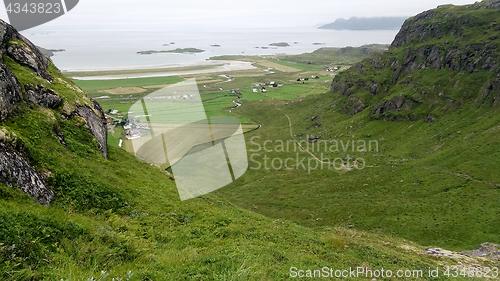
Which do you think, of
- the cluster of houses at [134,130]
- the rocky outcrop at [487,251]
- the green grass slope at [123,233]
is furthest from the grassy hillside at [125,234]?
the cluster of houses at [134,130]

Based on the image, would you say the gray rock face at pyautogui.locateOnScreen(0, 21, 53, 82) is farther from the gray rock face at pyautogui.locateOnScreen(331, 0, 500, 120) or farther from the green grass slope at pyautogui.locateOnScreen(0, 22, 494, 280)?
the gray rock face at pyautogui.locateOnScreen(331, 0, 500, 120)

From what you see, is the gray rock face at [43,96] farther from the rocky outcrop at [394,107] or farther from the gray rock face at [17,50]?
the rocky outcrop at [394,107]

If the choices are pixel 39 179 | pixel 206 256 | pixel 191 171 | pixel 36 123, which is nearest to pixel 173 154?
pixel 191 171

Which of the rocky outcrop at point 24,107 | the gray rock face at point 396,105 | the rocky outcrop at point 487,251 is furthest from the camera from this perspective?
the gray rock face at point 396,105

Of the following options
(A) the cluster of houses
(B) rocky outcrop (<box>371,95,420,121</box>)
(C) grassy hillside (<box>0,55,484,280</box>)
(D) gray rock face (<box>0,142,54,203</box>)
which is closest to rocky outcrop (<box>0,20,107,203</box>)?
→ (D) gray rock face (<box>0,142,54,203</box>)

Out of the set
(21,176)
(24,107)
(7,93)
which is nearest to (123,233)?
(21,176)

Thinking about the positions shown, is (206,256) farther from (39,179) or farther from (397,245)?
(397,245)
